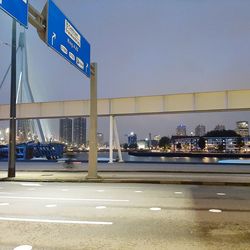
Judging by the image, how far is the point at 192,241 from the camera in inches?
249

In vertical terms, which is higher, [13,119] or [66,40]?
[66,40]

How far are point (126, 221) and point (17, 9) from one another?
730cm

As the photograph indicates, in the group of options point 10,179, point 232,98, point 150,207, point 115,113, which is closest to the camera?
point 150,207

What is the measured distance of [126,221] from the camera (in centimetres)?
795

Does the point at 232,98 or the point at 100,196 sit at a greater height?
the point at 232,98

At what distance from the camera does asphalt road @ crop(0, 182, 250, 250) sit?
629 cm

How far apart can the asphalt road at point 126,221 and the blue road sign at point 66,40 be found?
588 cm

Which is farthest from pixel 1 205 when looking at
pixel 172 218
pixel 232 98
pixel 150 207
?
pixel 232 98

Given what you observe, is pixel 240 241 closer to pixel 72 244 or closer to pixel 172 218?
pixel 172 218

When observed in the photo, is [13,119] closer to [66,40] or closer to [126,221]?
[66,40]

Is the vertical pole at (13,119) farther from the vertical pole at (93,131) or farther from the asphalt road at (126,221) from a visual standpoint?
the asphalt road at (126,221)

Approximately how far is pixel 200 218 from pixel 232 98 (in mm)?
23488

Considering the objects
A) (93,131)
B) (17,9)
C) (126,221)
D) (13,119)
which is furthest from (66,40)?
(126,221)

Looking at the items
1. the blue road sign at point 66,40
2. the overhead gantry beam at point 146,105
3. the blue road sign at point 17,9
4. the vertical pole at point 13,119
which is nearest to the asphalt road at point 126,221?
the blue road sign at point 17,9
